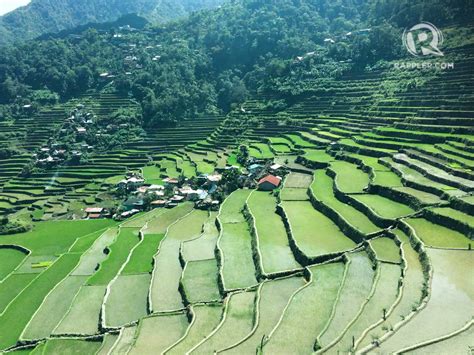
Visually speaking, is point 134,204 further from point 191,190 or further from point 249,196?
point 249,196

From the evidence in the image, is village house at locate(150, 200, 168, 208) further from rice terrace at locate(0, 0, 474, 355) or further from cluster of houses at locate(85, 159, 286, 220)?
rice terrace at locate(0, 0, 474, 355)

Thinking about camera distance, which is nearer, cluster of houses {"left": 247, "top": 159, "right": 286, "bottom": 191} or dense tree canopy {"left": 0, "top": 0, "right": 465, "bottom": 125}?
cluster of houses {"left": 247, "top": 159, "right": 286, "bottom": 191}

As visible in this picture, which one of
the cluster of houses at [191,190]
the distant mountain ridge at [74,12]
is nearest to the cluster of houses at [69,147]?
the cluster of houses at [191,190]

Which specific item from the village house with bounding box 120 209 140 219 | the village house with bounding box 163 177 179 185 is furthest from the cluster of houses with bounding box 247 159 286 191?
the village house with bounding box 120 209 140 219

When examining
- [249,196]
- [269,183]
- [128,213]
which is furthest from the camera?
[128,213]

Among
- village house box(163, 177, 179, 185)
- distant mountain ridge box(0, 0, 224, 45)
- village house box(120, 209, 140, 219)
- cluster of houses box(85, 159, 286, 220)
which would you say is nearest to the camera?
cluster of houses box(85, 159, 286, 220)

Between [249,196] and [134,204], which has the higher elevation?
[249,196]

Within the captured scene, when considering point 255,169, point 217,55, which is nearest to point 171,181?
point 255,169
